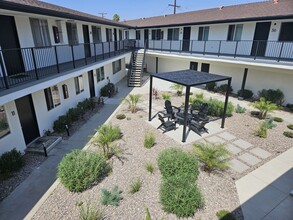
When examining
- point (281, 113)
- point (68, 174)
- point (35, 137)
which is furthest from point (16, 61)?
point (281, 113)

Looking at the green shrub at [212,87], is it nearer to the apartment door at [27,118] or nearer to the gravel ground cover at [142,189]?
the gravel ground cover at [142,189]

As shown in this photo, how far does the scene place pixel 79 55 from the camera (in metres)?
12.6

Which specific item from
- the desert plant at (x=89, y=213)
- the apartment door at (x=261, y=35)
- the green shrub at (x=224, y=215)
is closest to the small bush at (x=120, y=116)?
the desert plant at (x=89, y=213)

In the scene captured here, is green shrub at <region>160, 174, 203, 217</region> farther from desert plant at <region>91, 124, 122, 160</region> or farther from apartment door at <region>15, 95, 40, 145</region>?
apartment door at <region>15, 95, 40, 145</region>

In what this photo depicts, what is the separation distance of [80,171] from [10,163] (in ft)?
11.1

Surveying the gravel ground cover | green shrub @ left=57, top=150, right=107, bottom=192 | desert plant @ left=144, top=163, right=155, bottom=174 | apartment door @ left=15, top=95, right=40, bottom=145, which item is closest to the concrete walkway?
the gravel ground cover

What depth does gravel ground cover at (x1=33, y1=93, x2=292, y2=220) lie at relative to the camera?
5.57 metres

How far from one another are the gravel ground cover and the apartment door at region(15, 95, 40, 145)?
3.24 meters

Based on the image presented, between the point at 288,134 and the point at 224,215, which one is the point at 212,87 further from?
the point at 224,215

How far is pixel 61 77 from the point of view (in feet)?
30.4

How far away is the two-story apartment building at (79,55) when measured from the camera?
26.6 feet

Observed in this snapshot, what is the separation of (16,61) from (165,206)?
9194 mm

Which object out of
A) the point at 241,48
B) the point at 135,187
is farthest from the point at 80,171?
the point at 241,48

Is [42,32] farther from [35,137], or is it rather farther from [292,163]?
[292,163]
